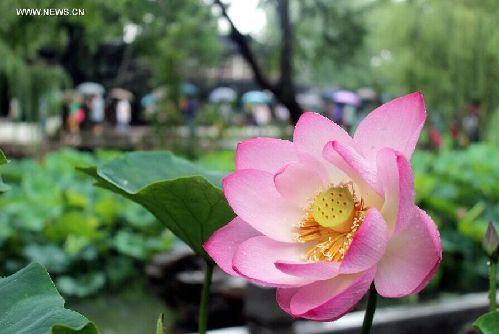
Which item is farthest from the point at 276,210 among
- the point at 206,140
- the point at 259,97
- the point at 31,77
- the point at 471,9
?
the point at 259,97

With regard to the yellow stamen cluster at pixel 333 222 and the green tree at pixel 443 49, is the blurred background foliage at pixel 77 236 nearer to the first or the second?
the yellow stamen cluster at pixel 333 222

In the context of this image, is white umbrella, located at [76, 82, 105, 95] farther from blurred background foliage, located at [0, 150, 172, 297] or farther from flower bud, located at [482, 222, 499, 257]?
flower bud, located at [482, 222, 499, 257]

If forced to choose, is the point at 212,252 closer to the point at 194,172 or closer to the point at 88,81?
the point at 194,172

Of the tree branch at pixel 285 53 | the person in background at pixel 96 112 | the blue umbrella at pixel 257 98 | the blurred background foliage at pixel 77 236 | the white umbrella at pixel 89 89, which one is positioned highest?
the tree branch at pixel 285 53

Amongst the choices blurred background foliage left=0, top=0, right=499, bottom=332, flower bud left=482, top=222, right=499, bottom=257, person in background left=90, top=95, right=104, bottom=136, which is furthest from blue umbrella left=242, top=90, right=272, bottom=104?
flower bud left=482, top=222, right=499, bottom=257

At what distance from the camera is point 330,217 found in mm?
369

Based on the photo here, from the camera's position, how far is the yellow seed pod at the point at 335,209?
14.4 inches

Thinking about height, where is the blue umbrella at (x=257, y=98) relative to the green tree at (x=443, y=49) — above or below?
below

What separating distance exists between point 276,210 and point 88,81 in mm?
14234

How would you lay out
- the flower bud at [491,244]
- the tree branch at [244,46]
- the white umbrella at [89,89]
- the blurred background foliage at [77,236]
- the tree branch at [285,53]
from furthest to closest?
1. the white umbrella at [89,89]
2. the tree branch at [285,53]
3. the tree branch at [244,46]
4. the blurred background foliage at [77,236]
5. the flower bud at [491,244]

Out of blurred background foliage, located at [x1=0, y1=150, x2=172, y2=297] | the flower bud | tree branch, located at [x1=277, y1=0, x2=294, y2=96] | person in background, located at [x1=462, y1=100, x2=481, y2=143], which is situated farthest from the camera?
person in background, located at [x1=462, y1=100, x2=481, y2=143]

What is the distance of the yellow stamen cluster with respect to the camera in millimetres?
366

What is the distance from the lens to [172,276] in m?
2.96

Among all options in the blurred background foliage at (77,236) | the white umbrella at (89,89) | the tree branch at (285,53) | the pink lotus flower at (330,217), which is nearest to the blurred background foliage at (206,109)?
the blurred background foliage at (77,236)
